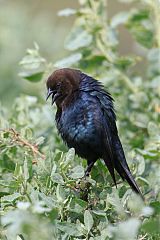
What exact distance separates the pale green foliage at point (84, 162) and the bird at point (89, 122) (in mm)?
61

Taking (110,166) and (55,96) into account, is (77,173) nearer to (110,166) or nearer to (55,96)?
(110,166)

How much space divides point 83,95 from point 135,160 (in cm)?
42

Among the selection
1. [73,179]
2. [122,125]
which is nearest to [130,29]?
[122,125]

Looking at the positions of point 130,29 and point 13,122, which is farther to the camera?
point 130,29

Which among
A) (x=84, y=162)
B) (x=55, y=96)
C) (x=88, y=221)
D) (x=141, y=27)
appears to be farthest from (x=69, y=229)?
(x=141, y=27)

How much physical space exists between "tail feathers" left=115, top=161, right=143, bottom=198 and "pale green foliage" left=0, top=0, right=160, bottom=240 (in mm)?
35

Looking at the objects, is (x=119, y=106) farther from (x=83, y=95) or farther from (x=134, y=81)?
(x=83, y=95)

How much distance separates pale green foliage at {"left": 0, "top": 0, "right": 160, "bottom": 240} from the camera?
2053 millimetres

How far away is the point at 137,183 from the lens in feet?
9.55

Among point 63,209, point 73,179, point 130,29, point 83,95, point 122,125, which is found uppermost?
point 130,29

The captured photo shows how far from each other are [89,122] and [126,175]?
318mm

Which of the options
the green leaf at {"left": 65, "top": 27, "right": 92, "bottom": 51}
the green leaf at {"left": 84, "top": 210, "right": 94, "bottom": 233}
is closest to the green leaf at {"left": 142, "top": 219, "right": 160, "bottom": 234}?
the green leaf at {"left": 84, "top": 210, "right": 94, "bottom": 233}

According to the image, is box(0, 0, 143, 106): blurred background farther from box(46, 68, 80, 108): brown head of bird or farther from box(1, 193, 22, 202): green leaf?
box(1, 193, 22, 202): green leaf

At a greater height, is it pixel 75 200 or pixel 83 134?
pixel 83 134
